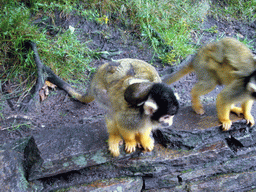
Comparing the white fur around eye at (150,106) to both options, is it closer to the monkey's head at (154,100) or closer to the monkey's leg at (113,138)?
the monkey's head at (154,100)

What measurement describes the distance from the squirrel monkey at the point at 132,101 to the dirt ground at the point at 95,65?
0.70m

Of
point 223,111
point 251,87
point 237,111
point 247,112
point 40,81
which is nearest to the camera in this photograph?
point 251,87

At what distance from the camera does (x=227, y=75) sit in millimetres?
2938

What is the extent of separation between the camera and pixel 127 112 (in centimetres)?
236

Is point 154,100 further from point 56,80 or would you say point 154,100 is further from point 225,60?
point 56,80

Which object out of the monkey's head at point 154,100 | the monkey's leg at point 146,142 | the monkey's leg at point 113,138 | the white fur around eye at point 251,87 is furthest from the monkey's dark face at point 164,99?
the white fur around eye at point 251,87

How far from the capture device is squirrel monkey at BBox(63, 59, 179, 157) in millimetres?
2117

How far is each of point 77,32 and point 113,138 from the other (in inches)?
104

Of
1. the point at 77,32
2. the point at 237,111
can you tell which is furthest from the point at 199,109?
the point at 77,32

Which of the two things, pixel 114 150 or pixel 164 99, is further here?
pixel 114 150

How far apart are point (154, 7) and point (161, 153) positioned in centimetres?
337

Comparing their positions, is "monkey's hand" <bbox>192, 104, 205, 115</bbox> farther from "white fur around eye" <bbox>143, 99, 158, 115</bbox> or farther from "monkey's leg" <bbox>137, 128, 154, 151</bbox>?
"white fur around eye" <bbox>143, 99, 158, 115</bbox>

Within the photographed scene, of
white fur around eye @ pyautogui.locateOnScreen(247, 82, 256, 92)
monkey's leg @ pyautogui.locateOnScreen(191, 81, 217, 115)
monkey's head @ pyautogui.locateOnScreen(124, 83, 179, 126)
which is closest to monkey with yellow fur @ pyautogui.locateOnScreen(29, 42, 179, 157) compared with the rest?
monkey's head @ pyautogui.locateOnScreen(124, 83, 179, 126)

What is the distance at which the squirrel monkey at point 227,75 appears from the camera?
2.68 metres
